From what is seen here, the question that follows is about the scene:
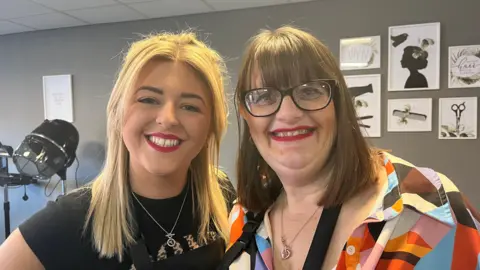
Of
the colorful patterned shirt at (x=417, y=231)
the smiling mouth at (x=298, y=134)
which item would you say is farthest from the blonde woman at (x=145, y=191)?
the colorful patterned shirt at (x=417, y=231)

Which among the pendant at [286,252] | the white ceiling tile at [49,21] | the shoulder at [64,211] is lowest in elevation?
the pendant at [286,252]

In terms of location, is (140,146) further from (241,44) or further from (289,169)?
(241,44)

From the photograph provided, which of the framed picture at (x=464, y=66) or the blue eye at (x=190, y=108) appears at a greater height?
the framed picture at (x=464, y=66)

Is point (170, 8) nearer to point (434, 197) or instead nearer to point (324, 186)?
point (324, 186)

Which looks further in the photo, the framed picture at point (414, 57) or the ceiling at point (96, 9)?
the ceiling at point (96, 9)

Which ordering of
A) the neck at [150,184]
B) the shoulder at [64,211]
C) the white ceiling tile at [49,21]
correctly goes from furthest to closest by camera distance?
the white ceiling tile at [49,21], the neck at [150,184], the shoulder at [64,211]

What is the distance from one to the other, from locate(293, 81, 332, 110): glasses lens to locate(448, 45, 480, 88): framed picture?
2.46m

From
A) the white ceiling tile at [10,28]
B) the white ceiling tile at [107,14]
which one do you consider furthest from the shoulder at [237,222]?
the white ceiling tile at [10,28]

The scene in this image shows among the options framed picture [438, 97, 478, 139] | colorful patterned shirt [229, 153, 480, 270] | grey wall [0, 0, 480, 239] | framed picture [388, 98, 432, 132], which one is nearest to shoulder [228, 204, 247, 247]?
colorful patterned shirt [229, 153, 480, 270]

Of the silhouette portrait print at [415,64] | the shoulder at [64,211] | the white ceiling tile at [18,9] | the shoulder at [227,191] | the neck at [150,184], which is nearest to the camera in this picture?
the shoulder at [64,211]

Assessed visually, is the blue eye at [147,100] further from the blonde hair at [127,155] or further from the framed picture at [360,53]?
the framed picture at [360,53]

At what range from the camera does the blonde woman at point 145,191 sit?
1.17m

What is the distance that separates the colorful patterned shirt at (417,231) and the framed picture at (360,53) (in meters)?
2.43

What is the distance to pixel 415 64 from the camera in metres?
3.10
